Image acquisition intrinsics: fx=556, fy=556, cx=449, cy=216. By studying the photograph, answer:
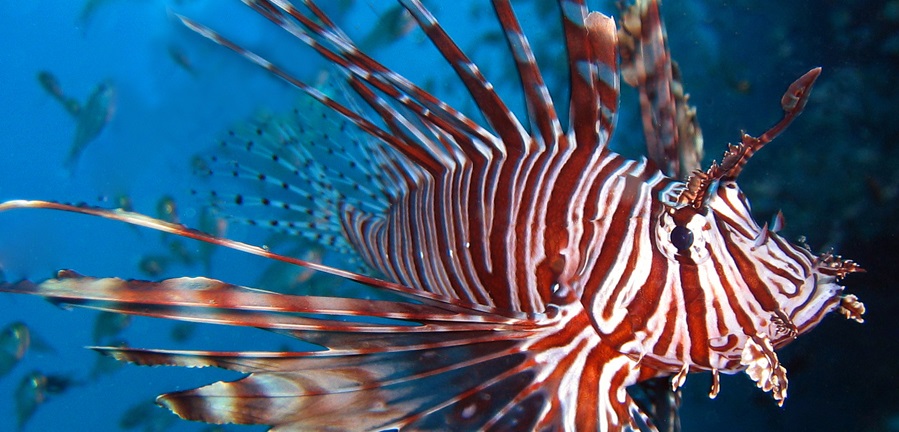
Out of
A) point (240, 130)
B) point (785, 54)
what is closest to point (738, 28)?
point (785, 54)

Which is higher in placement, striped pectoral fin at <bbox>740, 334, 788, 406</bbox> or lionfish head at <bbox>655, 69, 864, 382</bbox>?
lionfish head at <bbox>655, 69, 864, 382</bbox>

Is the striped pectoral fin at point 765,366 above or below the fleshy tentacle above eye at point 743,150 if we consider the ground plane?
below

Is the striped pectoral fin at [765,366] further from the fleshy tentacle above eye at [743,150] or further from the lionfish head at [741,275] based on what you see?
the fleshy tentacle above eye at [743,150]

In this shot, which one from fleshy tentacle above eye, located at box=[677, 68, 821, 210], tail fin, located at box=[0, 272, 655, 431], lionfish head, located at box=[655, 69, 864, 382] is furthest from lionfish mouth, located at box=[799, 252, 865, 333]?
tail fin, located at box=[0, 272, 655, 431]

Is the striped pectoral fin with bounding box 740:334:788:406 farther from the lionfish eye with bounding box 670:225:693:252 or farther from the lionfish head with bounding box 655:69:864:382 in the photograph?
the lionfish eye with bounding box 670:225:693:252

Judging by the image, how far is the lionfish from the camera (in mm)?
1688

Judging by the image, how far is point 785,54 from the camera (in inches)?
246

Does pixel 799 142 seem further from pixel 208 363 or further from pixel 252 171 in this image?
pixel 208 363

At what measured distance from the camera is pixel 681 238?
6.03 ft

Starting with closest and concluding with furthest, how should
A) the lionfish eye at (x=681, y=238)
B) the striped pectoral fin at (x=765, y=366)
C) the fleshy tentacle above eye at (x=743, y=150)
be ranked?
Result: the fleshy tentacle above eye at (x=743, y=150) → the striped pectoral fin at (x=765, y=366) → the lionfish eye at (x=681, y=238)

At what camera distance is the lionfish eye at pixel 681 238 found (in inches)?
71.7

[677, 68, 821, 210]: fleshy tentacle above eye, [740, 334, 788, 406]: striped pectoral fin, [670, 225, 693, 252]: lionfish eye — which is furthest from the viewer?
[670, 225, 693, 252]: lionfish eye

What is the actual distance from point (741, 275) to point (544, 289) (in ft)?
2.31

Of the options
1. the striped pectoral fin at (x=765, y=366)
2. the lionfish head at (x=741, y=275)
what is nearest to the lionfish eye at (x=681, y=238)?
the lionfish head at (x=741, y=275)
